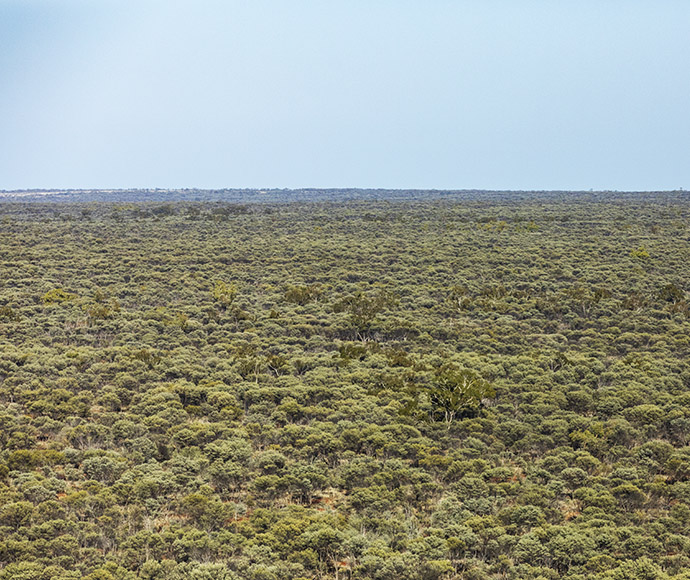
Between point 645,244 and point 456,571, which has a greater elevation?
point 645,244

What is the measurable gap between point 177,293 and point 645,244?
6607 centimetres

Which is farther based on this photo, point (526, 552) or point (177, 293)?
point (177, 293)

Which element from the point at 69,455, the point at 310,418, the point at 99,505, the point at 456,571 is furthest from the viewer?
the point at 310,418

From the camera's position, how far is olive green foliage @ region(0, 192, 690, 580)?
23359mm

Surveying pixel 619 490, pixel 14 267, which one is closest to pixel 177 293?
pixel 14 267

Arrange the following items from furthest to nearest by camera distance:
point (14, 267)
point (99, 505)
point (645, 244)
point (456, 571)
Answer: point (645, 244) → point (14, 267) → point (99, 505) → point (456, 571)

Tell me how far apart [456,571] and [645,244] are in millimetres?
81989

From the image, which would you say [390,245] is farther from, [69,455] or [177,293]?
[69,455]

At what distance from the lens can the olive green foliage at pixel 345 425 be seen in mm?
23359

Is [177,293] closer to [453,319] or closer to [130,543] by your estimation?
[453,319]

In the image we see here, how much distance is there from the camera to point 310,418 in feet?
120

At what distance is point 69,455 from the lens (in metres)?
30.7

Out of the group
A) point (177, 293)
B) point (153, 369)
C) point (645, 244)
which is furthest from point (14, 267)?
point (645, 244)

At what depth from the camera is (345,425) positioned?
33.8 meters
